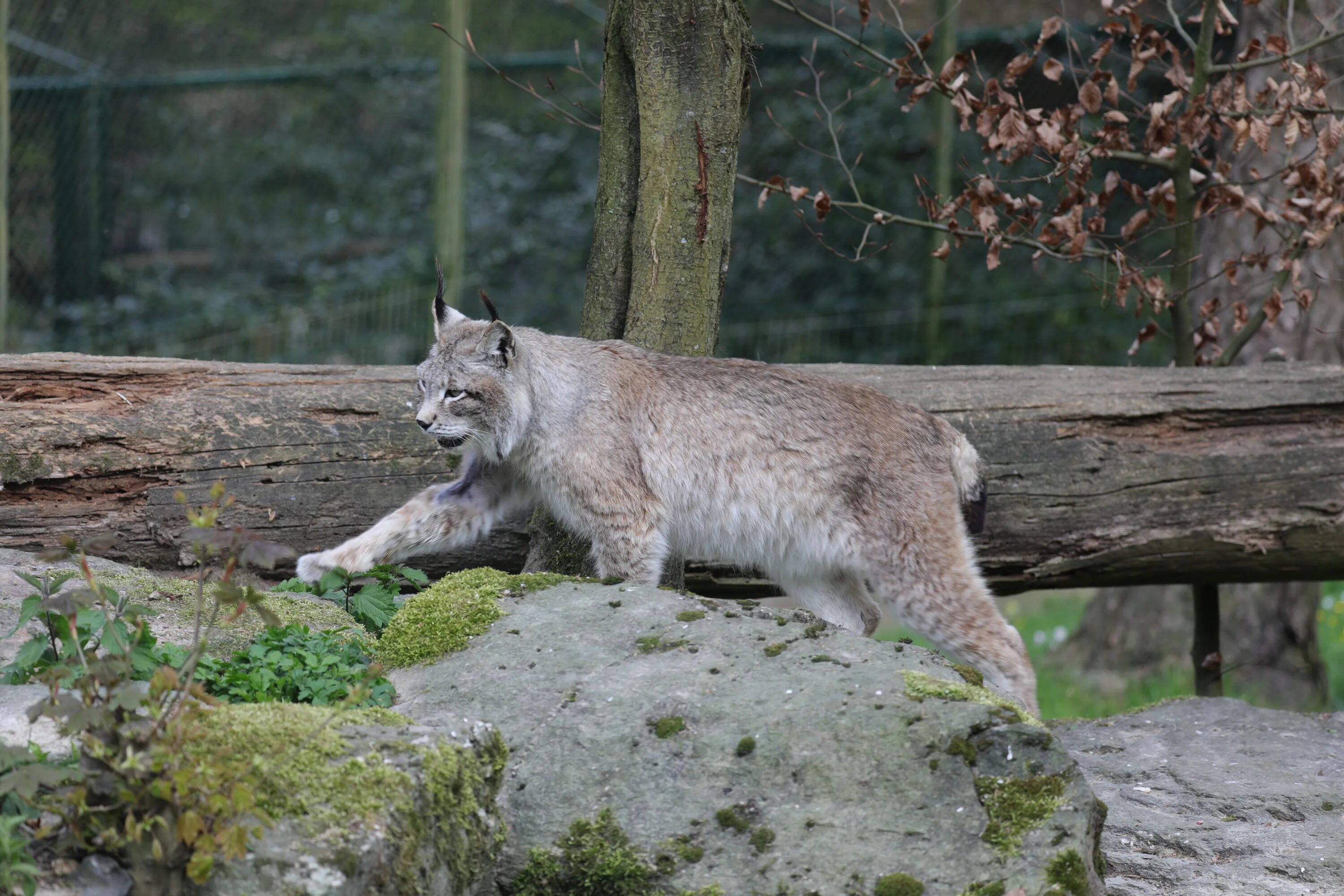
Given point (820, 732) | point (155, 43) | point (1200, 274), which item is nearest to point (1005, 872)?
point (820, 732)

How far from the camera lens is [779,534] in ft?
16.2

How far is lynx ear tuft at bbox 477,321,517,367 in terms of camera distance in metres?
4.66

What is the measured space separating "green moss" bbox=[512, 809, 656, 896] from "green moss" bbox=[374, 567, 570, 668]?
857 mm

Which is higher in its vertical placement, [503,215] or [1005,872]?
[503,215]

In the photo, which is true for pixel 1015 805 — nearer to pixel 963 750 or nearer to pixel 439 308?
pixel 963 750

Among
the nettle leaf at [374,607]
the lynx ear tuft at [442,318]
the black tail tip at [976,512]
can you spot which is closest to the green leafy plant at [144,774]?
the nettle leaf at [374,607]

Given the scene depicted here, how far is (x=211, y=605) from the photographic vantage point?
4348mm

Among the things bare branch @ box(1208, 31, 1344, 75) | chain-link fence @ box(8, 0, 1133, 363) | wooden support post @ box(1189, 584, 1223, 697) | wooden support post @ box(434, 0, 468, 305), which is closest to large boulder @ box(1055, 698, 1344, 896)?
wooden support post @ box(1189, 584, 1223, 697)

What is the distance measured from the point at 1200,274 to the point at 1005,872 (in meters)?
5.35

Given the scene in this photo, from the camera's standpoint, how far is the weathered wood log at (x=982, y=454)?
16.6 ft

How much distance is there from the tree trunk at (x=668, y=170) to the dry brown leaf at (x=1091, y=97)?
1.44 m

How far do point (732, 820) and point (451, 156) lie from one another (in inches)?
241

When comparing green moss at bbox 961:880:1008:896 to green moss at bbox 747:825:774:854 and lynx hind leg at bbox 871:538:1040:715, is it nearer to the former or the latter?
green moss at bbox 747:825:774:854

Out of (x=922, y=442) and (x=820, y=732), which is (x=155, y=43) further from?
(x=820, y=732)
